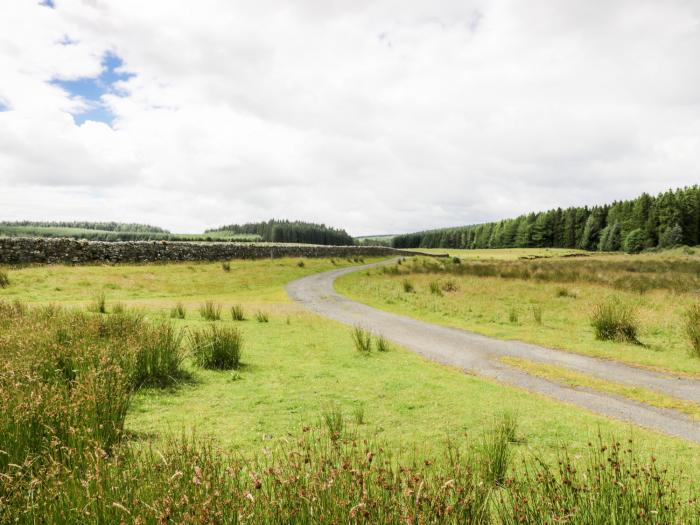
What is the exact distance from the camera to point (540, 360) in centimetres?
1130

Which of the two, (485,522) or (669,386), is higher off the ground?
(485,522)

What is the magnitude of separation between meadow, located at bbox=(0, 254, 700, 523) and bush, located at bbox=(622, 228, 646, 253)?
3887 inches

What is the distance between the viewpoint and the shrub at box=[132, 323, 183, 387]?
765 cm

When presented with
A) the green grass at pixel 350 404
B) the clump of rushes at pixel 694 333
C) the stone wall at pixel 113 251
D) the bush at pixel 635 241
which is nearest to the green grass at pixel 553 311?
the clump of rushes at pixel 694 333

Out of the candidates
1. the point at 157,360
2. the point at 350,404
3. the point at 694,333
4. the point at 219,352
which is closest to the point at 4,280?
the point at 219,352

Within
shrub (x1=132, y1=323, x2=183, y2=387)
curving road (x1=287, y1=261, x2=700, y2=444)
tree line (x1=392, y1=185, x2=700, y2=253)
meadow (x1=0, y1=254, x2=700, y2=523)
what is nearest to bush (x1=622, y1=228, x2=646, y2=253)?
tree line (x1=392, y1=185, x2=700, y2=253)

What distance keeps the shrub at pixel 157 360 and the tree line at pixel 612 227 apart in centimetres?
10343

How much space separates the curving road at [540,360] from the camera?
738 centimetres

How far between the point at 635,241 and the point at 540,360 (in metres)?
101

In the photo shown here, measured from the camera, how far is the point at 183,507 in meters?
2.59

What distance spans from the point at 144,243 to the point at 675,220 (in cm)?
10631

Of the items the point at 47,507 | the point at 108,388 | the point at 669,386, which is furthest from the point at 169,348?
the point at 669,386

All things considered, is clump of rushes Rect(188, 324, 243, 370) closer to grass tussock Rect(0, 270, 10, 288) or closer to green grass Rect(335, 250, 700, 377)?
green grass Rect(335, 250, 700, 377)

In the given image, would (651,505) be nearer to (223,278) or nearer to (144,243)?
(223,278)
